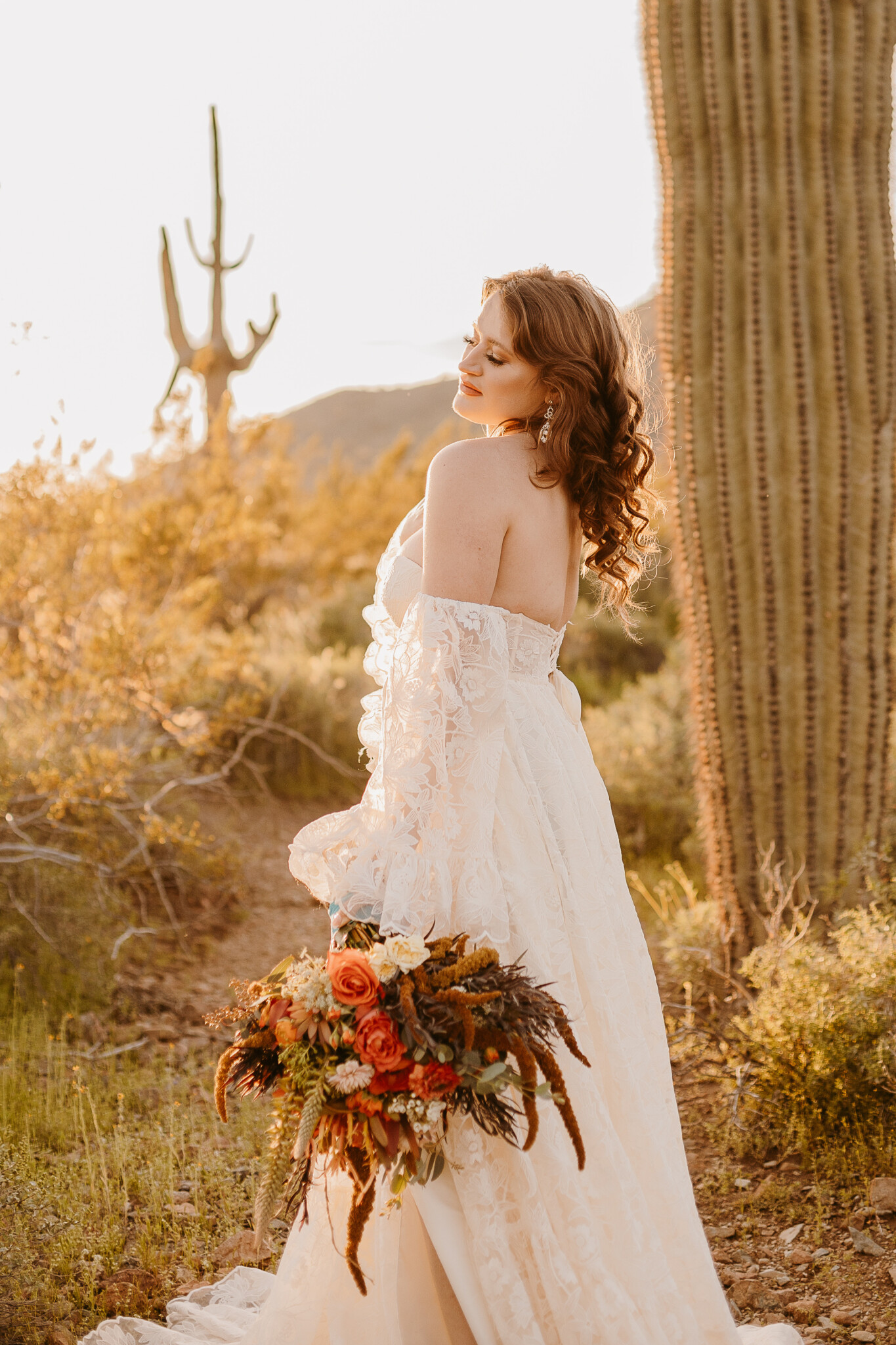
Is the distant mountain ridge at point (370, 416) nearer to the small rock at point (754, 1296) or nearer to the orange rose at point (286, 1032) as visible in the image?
the small rock at point (754, 1296)

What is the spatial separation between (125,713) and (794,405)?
322 cm

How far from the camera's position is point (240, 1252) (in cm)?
269

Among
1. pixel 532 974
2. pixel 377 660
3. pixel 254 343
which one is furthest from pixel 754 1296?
pixel 254 343

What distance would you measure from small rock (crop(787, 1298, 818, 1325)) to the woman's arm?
193 centimetres

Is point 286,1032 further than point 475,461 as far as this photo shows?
No

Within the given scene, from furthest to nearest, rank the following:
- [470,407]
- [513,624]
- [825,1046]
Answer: [825,1046] → [470,407] → [513,624]

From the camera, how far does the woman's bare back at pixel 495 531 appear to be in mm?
1889

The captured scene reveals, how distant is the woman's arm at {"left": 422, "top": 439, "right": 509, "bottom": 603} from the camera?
1.89 m

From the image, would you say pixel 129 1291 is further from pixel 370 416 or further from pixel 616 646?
pixel 370 416

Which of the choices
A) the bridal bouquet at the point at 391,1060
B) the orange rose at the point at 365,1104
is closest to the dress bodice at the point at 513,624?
the bridal bouquet at the point at 391,1060

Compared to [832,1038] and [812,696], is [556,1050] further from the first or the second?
[812,696]

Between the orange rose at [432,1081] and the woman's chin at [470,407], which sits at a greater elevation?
the woman's chin at [470,407]

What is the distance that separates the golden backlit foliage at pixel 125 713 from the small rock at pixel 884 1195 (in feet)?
9.16

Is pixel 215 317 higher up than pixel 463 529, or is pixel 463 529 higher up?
pixel 215 317
